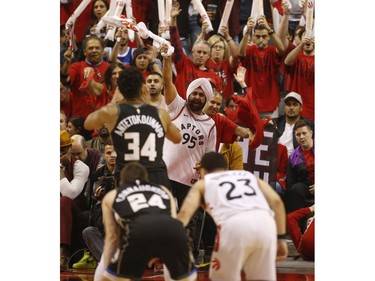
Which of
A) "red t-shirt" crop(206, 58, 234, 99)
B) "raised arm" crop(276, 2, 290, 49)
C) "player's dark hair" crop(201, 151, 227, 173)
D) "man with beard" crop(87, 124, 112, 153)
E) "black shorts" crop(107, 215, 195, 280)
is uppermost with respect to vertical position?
"raised arm" crop(276, 2, 290, 49)

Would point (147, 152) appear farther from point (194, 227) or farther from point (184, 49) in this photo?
point (184, 49)

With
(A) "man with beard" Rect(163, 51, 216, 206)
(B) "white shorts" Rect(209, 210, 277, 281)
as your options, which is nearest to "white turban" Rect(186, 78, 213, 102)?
(A) "man with beard" Rect(163, 51, 216, 206)

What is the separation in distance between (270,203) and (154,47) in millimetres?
3735

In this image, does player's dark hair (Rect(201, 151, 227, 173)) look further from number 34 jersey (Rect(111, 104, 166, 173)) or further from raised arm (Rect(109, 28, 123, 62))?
raised arm (Rect(109, 28, 123, 62))

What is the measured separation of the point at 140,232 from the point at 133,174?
2.20 ft

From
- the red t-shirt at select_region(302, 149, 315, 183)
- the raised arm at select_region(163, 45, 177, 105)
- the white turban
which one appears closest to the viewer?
the raised arm at select_region(163, 45, 177, 105)

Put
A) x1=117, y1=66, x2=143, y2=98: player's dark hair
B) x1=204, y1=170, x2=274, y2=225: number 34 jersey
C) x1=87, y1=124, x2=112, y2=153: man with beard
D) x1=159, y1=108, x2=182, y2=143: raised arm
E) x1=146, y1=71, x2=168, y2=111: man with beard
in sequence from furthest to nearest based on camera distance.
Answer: x1=87, y1=124, x2=112, y2=153: man with beard
x1=146, y1=71, x2=168, y2=111: man with beard
x1=159, y1=108, x2=182, y2=143: raised arm
x1=117, y1=66, x2=143, y2=98: player's dark hair
x1=204, y1=170, x2=274, y2=225: number 34 jersey

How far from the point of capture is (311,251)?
9.34 metres

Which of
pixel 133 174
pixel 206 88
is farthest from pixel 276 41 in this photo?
pixel 133 174

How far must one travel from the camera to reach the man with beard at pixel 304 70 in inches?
383

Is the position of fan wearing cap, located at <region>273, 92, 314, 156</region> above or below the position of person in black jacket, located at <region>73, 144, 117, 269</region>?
above

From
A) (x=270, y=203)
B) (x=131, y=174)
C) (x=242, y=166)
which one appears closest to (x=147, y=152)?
(x=131, y=174)

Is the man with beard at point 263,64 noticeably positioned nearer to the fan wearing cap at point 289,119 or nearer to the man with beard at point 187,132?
the fan wearing cap at point 289,119

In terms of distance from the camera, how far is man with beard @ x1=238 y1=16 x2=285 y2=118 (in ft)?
32.5
